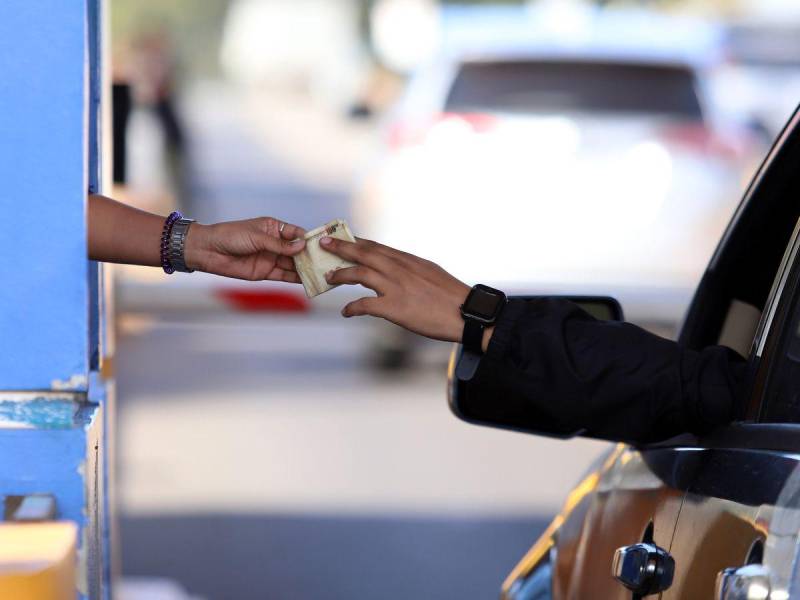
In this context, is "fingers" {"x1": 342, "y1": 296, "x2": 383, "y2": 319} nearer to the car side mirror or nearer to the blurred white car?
the car side mirror

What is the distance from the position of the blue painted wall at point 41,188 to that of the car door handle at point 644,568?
0.91m

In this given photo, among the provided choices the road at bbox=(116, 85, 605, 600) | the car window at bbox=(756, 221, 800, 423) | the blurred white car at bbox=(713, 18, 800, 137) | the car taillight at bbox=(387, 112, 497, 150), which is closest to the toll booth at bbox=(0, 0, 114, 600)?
the car window at bbox=(756, 221, 800, 423)

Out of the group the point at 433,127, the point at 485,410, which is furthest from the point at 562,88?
the point at 485,410

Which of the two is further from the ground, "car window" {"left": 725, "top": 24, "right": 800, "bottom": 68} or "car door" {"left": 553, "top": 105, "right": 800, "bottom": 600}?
"car window" {"left": 725, "top": 24, "right": 800, "bottom": 68}

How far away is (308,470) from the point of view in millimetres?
8039

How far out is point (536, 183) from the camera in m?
9.07

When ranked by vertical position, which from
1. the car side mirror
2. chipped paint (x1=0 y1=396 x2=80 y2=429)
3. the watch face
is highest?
the watch face

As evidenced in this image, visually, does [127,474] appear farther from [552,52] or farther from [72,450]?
[72,450]

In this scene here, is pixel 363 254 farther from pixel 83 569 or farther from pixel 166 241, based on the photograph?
pixel 83 569

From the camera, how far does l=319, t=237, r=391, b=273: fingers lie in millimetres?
2604

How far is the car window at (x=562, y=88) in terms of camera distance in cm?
910

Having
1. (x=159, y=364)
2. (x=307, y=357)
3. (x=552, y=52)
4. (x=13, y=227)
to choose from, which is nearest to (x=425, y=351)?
(x=307, y=357)

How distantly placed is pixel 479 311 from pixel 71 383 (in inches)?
25.5

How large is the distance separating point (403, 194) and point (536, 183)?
0.77m
